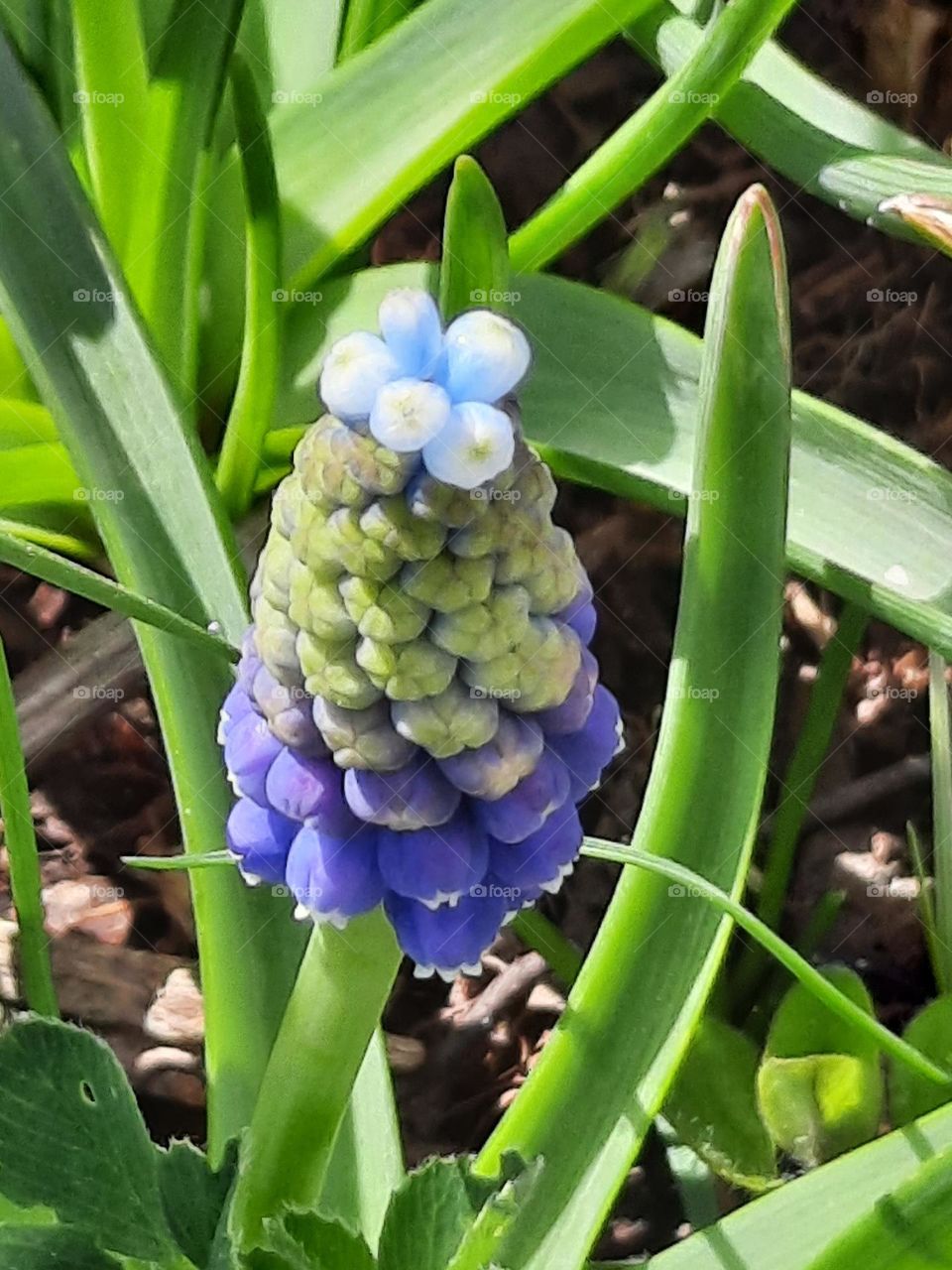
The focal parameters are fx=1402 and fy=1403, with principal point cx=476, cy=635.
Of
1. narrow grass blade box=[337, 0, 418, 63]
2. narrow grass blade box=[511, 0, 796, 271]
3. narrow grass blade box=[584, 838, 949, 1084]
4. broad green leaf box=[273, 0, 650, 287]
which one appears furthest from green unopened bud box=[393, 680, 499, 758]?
narrow grass blade box=[337, 0, 418, 63]

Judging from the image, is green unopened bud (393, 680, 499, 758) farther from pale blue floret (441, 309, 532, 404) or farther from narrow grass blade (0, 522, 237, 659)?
narrow grass blade (0, 522, 237, 659)

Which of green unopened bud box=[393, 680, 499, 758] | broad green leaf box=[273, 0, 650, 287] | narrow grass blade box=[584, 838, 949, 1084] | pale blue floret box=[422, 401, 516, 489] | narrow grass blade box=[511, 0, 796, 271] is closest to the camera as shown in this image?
pale blue floret box=[422, 401, 516, 489]

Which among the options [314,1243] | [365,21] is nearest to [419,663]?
[314,1243]

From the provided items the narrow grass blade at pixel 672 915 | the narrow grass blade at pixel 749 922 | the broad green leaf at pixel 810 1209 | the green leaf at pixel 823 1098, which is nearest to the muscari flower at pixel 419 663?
the narrow grass blade at pixel 749 922

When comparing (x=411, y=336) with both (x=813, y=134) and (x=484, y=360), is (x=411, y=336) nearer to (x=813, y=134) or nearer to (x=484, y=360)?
(x=484, y=360)

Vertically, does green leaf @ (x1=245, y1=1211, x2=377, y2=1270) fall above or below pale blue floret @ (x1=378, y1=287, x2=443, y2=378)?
below

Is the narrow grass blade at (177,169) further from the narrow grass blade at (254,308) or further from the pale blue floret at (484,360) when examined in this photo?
the pale blue floret at (484,360)
